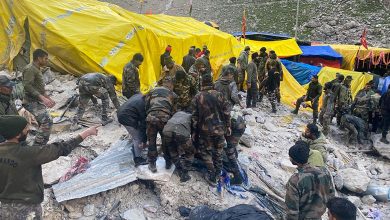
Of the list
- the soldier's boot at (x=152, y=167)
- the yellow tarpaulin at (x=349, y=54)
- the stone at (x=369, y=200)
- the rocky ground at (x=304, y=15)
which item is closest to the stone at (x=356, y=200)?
the stone at (x=369, y=200)

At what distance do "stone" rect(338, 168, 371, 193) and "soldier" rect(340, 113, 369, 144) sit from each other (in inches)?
103

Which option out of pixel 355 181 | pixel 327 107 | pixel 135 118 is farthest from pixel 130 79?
pixel 327 107

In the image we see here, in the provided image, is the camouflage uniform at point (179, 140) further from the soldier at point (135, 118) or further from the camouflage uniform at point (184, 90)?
the camouflage uniform at point (184, 90)

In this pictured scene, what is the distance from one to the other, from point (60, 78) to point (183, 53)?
13.0 ft

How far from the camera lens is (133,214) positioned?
457 cm

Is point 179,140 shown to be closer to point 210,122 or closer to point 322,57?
point 210,122

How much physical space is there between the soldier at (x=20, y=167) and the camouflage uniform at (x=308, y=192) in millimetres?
2226

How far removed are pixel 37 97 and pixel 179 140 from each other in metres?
2.23

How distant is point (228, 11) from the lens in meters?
37.2

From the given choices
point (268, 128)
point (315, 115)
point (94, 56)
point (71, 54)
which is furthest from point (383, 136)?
point (71, 54)

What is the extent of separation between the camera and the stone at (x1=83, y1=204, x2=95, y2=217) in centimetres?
453

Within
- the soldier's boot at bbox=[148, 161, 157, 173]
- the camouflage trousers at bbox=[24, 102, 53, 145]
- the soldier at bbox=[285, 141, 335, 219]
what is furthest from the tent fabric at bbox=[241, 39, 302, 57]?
the soldier at bbox=[285, 141, 335, 219]

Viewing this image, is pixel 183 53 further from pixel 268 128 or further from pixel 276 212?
pixel 276 212

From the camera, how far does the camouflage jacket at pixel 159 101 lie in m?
4.83
